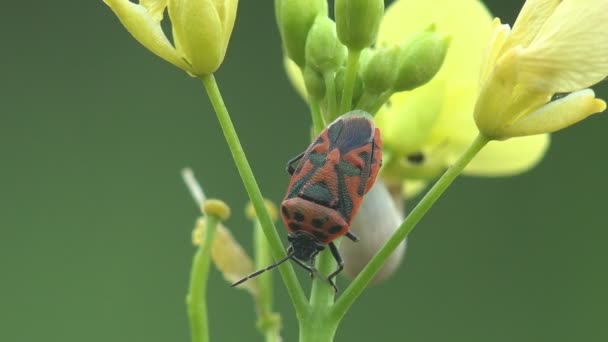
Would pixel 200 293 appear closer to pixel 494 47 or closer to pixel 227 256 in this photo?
pixel 227 256

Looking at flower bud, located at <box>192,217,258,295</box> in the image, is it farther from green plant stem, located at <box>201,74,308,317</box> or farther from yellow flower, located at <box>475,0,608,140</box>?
yellow flower, located at <box>475,0,608,140</box>

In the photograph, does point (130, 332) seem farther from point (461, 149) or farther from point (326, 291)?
point (326, 291)

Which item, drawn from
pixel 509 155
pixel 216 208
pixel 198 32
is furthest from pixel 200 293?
pixel 509 155

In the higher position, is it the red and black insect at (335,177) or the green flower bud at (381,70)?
the green flower bud at (381,70)

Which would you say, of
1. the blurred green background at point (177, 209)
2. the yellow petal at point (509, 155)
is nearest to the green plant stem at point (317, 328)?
the yellow petal at point (509, 155)

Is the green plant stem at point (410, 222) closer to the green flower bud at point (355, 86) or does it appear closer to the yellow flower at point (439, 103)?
the green flower bud at point (355, 86)

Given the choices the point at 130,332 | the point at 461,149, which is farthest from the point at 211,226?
the point at 130,332
